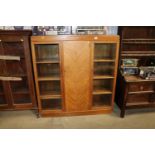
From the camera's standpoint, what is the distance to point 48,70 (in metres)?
2.78

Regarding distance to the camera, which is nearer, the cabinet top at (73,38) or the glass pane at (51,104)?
the cabinet top at (73,38)

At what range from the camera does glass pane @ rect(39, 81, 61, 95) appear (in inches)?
110

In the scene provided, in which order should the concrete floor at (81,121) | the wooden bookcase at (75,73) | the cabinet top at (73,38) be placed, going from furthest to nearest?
the concrete floor at (81,121) < the wooden bookcase at (75,73) < the cabinet top at (73,38)

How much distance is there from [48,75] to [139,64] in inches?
73.2

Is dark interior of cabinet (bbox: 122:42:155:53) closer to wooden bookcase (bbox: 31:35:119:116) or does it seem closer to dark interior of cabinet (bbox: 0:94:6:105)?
wooden bookcase (bbox: 31:35:119:116)

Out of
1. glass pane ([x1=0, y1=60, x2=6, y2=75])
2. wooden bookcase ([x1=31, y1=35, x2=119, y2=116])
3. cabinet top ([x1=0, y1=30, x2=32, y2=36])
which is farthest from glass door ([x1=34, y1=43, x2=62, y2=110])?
glass pane ([x1=0, y1=60, x2=6, y2=75])

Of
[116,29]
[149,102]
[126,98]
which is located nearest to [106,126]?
[126,98]

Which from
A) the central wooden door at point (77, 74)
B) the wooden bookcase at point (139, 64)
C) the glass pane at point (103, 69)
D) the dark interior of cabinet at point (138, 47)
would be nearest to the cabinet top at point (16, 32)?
the central wooden door at point (77, 74)

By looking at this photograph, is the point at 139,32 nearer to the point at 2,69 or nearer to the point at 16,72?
the point at 16,72

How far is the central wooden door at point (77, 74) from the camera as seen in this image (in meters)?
2.45

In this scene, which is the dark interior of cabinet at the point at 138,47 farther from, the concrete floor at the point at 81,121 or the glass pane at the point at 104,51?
the concrete floor at the point at 81,121

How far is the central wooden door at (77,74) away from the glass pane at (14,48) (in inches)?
32.9

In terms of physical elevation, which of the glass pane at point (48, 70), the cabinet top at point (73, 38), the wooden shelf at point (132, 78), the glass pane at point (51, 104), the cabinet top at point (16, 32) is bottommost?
the glass pane at point (51, 104)

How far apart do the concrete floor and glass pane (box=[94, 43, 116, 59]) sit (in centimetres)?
114
